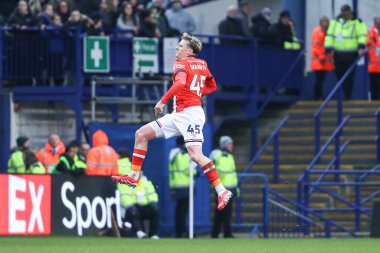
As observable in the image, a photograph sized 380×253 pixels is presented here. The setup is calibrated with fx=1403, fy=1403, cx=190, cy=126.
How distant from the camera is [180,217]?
2567 centimetres

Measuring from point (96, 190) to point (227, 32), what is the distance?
801 cm

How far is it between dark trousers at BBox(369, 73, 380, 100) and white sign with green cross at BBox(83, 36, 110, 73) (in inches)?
231

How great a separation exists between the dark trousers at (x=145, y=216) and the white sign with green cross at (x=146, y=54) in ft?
14.3

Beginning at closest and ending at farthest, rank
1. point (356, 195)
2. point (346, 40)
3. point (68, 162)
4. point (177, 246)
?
1. point (177, 246)
2. point (68, 162)
3. point (356, 195)
4. point (346, 40)

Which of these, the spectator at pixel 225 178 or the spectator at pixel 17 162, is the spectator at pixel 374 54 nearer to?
the spectator at pixel 225 178

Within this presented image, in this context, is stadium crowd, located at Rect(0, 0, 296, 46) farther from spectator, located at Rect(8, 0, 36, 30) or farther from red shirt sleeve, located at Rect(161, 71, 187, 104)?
red shirt sleeve, located at Rect(161, 71, 187, 104)

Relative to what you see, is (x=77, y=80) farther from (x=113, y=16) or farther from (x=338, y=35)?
(x=338, y=35)

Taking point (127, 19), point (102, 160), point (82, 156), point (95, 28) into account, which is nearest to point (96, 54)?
point (95, 28)

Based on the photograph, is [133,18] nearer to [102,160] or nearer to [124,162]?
[102,160]

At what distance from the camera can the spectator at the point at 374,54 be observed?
30.0m

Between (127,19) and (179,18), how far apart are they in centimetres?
149

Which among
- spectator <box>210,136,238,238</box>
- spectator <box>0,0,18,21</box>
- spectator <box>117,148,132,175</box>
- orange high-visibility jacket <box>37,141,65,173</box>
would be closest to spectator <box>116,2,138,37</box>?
spectator <box>0,0,18,21</box>

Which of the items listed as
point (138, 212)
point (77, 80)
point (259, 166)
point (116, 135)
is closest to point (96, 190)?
point (138, 212)

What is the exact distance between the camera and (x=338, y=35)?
30.0m
